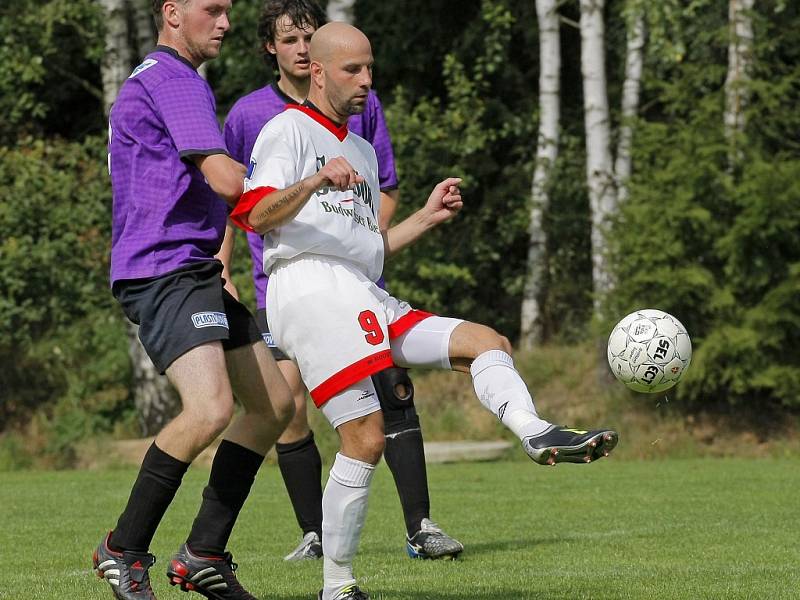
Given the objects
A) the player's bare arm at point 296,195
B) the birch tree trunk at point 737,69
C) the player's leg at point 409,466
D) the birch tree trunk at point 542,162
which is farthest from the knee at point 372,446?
the birch tree trunk at point 542,162

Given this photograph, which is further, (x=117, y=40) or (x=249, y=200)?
(x=117, y=40)

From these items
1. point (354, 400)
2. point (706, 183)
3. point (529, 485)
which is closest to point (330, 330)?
point (354, 400)

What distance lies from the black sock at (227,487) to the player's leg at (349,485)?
18.7 inches

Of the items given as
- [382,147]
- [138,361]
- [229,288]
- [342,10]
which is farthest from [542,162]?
[229,288]

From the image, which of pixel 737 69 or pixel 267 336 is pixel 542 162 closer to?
pixel 737 69

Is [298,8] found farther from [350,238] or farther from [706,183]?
[706,183]

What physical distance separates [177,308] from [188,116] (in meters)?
0.70

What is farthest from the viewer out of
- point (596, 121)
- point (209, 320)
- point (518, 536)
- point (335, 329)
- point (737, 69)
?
point (596, 121)

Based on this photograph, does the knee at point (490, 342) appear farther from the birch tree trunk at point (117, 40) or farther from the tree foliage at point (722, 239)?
the birch tree trunk at point (117, 40)

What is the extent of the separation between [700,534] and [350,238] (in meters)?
3.58

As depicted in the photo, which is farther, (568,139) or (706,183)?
(568,139)

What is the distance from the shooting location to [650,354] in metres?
5.52

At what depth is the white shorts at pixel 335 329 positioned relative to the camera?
4996mm

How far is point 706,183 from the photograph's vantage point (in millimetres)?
15297
